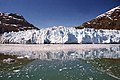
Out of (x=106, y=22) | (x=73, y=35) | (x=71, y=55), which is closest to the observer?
(x=71, y=55)

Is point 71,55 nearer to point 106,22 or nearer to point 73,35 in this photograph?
point 73,35

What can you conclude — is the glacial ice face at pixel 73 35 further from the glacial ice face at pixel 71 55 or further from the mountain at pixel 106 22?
the mountain at pixel 106 22

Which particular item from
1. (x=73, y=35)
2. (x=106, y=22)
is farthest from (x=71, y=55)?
(x=106, y=22)

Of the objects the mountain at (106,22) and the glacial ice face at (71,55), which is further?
the mountain at (106,22)

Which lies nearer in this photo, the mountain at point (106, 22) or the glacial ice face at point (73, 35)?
the glacial ice face at point (73, 35)

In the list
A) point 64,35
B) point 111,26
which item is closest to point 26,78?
point 64,35

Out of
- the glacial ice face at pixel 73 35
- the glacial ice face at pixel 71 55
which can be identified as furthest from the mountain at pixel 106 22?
the glacial ice face at pixel 71 55

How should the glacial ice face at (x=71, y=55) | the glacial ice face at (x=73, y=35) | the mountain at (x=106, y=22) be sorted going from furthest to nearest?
1. the mountain at (x=106, y=22)
2. the glacial ice face at (x=73, y=35)
3. the glacial ice face at (x=71, y=55)

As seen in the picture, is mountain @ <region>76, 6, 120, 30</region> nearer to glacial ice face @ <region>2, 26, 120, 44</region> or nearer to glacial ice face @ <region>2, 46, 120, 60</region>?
glacial ice face @ <region>2, 26, 120, 44</region>

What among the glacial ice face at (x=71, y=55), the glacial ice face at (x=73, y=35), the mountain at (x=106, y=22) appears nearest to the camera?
the glacial ice face at (x=71, y=55)

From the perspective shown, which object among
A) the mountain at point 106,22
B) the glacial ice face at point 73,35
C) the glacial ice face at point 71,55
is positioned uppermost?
the mountain at point 106,22

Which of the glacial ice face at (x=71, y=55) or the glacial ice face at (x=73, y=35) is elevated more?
the glacial ice face at (x=73, y=35)

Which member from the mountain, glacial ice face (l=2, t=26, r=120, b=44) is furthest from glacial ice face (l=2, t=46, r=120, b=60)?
the mountain

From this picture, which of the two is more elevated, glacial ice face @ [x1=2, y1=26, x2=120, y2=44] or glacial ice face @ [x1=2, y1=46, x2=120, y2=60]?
glacial ice face @ [x1=2, y1=26, x2=120, y2=44]
